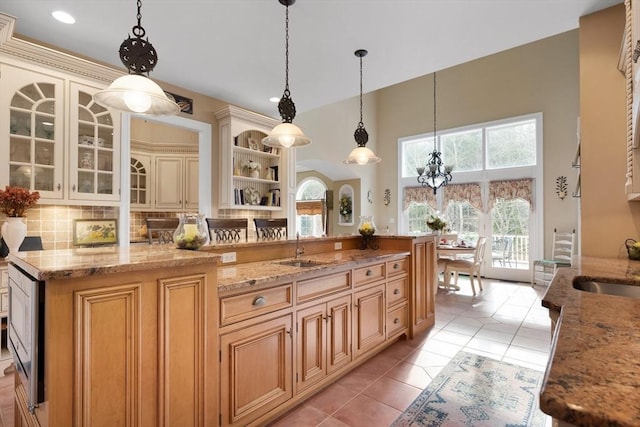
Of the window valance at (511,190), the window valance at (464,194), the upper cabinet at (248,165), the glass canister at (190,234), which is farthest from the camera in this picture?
the window valance at (464,194)

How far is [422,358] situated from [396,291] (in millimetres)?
643

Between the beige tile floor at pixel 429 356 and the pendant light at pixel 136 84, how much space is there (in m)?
2.11

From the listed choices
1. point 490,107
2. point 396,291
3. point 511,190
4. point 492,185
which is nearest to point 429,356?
point 396,291

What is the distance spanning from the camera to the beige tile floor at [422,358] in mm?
2115

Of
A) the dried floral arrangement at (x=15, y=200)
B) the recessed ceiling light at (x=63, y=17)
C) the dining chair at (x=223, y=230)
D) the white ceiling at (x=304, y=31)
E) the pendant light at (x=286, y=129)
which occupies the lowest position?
the dining chair at (x=223, y=230)

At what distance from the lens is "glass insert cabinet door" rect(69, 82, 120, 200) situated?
3.08m

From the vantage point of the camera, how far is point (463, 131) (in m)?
7.45

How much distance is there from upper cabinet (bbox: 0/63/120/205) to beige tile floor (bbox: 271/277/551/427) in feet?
9.39

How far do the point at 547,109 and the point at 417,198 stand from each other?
10.4ft

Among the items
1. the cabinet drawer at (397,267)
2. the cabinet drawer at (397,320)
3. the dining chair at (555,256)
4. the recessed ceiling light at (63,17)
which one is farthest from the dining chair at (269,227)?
the dining chair at (555,256)

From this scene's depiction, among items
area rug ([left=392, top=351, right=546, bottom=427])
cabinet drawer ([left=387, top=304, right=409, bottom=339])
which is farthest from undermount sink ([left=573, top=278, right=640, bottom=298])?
cabinet drawer ([left=387, top=304, right=409, bottom=339])

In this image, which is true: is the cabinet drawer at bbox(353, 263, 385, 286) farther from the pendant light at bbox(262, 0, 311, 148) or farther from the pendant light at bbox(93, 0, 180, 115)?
the pendant light at bbox(93, 0, 180, 115)

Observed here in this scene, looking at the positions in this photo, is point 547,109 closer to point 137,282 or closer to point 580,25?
point 580,25

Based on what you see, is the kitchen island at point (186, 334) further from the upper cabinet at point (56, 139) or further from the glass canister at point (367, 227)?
the upper cabinet at point (56, 139)
